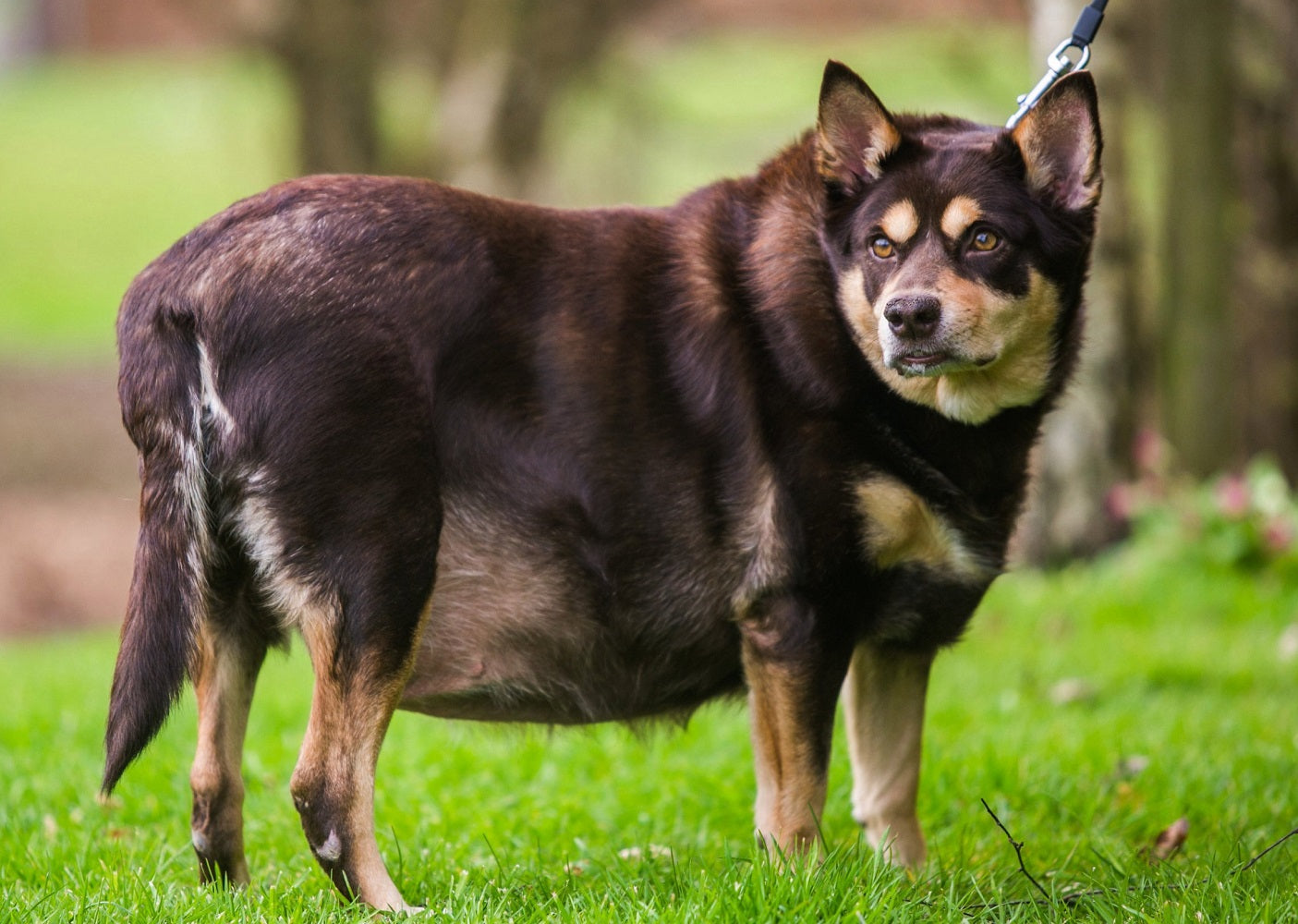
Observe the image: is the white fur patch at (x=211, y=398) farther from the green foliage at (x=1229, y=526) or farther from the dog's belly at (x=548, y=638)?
the green foliage at (x=1229, y=526)

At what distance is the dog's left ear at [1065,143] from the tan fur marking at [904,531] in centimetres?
86

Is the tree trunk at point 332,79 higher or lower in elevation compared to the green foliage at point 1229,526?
higher

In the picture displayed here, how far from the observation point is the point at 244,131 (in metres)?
13.7

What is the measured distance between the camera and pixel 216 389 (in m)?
3.33

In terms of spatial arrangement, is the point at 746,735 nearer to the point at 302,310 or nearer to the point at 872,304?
the point at 872,304

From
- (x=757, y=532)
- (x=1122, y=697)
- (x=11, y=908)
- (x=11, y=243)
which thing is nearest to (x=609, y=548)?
(x=757, y=532)

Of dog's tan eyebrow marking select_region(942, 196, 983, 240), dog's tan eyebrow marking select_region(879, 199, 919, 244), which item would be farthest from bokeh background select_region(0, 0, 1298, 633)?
dog's tan eyebrow marking select_region(942, 196, 983, 240)

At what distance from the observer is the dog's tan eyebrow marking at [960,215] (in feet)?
11.5

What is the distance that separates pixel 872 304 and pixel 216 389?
5.33ft

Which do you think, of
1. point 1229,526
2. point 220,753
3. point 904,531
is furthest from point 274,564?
point 1229,526

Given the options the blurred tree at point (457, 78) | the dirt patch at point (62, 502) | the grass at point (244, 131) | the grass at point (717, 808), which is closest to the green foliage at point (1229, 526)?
the grass at point (717, 808)

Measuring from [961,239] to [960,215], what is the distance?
59mm

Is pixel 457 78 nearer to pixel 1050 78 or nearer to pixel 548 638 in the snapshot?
pixel 1050 78

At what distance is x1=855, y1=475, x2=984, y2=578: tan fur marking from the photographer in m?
3.52
